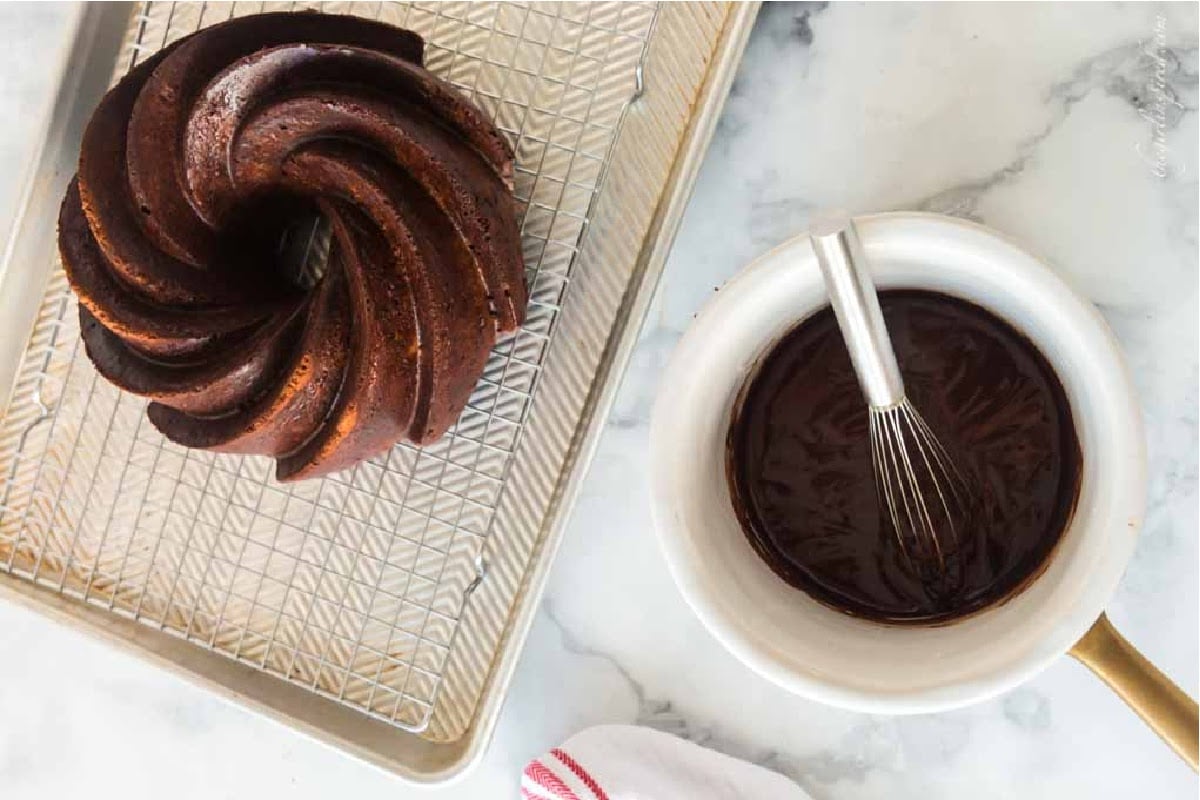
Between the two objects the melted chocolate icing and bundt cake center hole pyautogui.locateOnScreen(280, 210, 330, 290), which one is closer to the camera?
the melted chocolate icing

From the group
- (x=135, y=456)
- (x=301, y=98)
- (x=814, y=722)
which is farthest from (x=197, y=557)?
(x=814, y=722)

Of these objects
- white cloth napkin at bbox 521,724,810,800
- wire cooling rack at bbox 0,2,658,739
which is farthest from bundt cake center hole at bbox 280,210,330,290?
white cloth napkin at bbox 521,724,810,800

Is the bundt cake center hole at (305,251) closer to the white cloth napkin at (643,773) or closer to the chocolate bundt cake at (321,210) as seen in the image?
the chocolate bundt cake at (321,210)

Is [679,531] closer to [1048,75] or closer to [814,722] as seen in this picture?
[814,722]

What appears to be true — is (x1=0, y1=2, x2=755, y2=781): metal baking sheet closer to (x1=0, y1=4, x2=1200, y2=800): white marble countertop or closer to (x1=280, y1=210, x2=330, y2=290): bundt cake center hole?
(x1=0, y1=4, x2=1200, y2=800): white marble countertop

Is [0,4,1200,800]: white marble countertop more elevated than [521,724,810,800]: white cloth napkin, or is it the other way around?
[0,4,1200,800]: white marble countertop

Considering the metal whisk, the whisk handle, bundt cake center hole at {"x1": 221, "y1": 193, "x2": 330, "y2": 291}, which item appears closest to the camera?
the whisk handle

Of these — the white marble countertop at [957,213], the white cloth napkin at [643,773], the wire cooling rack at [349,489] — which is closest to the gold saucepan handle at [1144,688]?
the white marble countertop at [957,213]
